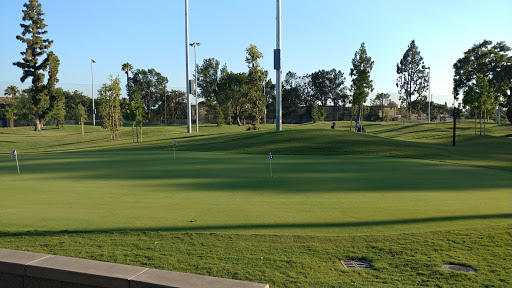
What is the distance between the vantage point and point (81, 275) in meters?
3.92

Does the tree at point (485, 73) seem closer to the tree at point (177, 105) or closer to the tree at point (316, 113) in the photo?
the tree at point (316, 113)

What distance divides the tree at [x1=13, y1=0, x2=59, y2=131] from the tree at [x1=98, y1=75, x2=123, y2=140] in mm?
20057

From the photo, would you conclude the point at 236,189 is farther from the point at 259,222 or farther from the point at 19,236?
the point at 19,236

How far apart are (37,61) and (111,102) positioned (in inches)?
931

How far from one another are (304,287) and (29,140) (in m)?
51.9

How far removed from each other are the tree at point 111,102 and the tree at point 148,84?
142ft

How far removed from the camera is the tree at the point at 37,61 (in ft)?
195

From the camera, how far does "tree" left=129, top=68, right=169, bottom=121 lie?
89.8m

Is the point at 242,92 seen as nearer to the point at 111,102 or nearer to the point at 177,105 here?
the point at 111,102

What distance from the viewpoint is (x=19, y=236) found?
6078 millimetres

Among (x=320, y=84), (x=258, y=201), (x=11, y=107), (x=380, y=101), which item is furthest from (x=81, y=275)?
(x=320, y=84)

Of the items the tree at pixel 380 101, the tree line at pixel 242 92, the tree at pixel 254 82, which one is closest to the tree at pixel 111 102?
the tree line at pixel 242 92

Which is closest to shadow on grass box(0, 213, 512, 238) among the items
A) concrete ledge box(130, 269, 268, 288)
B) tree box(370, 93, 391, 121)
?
concrete ledge box(130, 269, 268, 288)

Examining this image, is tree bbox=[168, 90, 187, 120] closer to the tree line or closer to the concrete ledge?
the tree line
